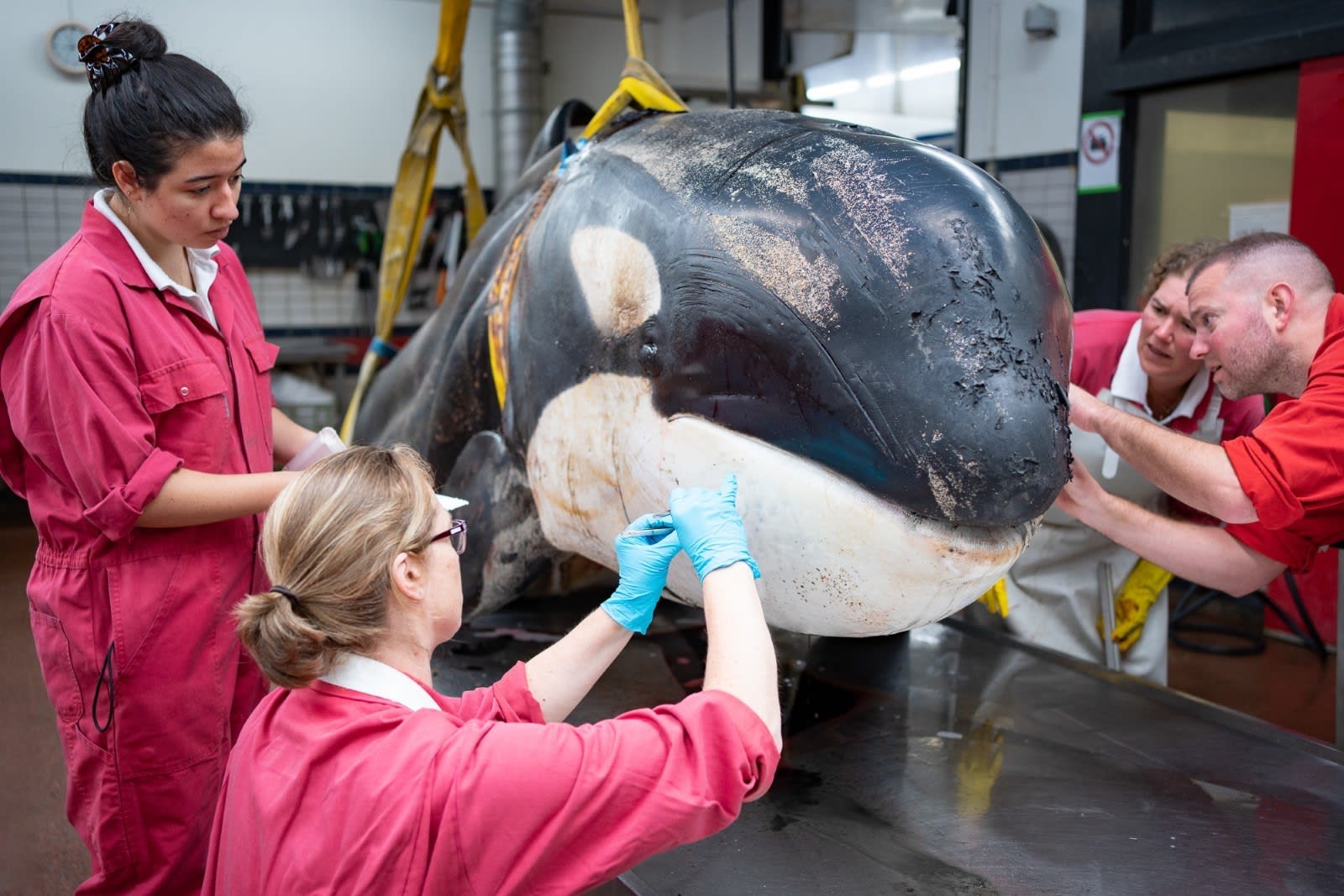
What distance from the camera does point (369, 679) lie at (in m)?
1.12

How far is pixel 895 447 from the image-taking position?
4.02ft

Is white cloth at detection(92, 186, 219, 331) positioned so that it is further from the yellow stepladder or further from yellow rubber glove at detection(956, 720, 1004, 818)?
yellow rubber glove at detection(956, 720, 1004, 818)

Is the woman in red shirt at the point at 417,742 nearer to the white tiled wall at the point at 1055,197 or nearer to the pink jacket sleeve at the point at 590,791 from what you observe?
the pink jacket sleeve at the point at 590,791

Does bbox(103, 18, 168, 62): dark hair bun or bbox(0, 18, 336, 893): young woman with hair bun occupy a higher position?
bbox(103, 18, 168, 62): dark hair bun

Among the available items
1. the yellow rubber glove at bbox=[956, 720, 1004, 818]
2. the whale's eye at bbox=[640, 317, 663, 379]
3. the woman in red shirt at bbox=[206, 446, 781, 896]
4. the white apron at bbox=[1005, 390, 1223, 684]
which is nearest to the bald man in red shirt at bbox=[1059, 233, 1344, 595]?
the yellow rubber glove at bbox=[956, 720, 1004, 818]

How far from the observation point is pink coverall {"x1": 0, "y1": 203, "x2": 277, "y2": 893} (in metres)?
1.52

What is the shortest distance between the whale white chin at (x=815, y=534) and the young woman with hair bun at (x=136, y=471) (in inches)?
21.2

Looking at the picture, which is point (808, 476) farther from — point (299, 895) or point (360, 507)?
point (299, 895)

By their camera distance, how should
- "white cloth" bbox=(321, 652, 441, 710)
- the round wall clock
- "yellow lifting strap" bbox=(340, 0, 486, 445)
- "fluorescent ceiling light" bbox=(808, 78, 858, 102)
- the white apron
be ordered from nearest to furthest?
1. "white cloth" bbox=(321, 652, 441, 710)
2. "yellow lifting strap" bbox=(340, 0, 486, 445)
3. the white apron
4. the round wall clock
5. "fluorescent ceiling light" bbox=(808, 78, 858, 102)

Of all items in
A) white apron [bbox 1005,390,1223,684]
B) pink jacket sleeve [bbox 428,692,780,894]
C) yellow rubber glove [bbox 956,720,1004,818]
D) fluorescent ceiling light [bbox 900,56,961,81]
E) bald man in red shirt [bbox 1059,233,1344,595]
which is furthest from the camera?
fluorescent ceiling light [bbox 900,56,961,81]

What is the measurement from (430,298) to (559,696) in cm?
659

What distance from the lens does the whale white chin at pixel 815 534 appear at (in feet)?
4.16

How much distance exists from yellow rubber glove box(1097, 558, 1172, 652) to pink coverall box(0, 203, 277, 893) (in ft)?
7.37

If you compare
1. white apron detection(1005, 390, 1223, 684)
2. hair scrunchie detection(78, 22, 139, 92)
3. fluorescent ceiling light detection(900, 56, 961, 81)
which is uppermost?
fluorescent ceiling light detection(900, 56, 961, 81)
